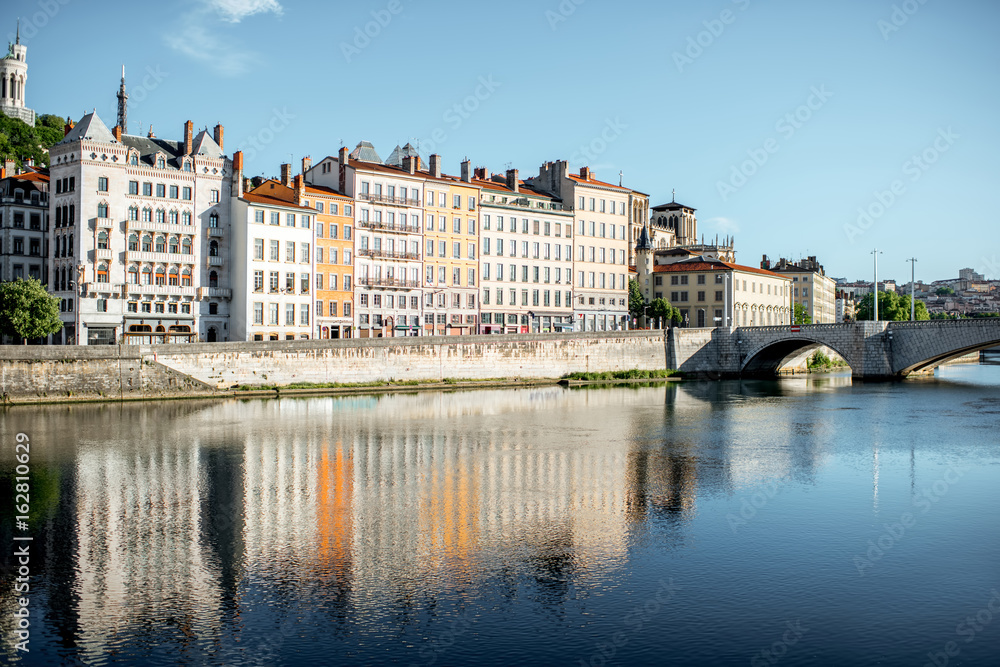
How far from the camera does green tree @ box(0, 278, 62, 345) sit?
177 ft

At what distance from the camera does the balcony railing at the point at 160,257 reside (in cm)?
6224

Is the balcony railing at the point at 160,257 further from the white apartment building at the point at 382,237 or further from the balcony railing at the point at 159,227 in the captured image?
the white apartment building at the point at 382,237

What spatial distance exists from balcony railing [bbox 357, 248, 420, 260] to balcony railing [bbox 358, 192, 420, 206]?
4.08 metres

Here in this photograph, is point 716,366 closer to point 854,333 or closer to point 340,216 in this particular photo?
point 854,333

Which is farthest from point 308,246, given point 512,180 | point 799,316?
point 799,316

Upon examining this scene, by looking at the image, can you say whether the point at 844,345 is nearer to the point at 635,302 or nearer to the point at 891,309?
the point at 635,302

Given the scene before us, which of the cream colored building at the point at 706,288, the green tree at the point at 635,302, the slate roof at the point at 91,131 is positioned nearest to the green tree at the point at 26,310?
the slate roof at the point at 91,131

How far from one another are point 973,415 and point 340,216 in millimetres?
47256

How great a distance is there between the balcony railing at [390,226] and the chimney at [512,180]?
13.3 m

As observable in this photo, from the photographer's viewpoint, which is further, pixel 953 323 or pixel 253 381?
pixel 953 323

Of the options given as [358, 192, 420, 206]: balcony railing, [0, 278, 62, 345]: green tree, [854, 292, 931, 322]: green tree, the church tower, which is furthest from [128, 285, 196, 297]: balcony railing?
[854, 292, 931, 322]: green tree

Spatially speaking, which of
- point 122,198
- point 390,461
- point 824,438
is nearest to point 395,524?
point 390,461

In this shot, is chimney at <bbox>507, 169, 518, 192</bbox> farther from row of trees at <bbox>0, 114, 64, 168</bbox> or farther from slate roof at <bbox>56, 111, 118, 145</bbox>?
row of trees at <bbox>0, 114, 64, 168</bbox>

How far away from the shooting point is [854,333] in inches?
3041
